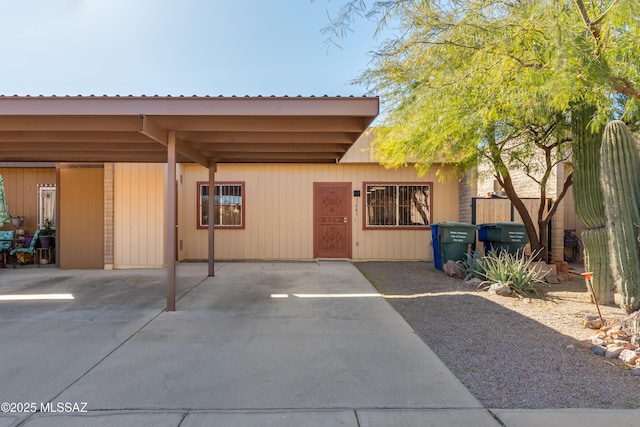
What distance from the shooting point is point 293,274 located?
28.7 feet

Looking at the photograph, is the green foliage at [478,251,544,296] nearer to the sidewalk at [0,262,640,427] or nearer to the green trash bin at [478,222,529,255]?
the green trash bin at [478,222,529,255]

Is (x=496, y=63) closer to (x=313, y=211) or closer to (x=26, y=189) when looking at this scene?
(x=313, y=211)

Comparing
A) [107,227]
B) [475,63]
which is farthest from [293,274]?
[475,63]

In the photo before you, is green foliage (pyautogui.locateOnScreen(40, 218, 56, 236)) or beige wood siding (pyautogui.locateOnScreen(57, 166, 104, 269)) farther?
green foliage (pyautogui.locateOnScreen(40, 218, 56, 236))

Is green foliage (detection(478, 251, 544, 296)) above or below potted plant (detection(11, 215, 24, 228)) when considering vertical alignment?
below

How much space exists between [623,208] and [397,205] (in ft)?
21.2

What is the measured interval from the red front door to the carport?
12.1 ft

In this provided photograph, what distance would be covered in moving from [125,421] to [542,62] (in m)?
5.70

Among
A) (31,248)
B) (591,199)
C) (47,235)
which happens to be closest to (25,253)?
(31,248)

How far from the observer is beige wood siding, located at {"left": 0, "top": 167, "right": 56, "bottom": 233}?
10297mm

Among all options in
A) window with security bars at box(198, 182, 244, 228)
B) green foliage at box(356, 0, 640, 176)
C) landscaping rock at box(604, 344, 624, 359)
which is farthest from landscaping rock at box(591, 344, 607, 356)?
window with security bars at box(198, 182, 244, 228)

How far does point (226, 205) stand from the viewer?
11.3m

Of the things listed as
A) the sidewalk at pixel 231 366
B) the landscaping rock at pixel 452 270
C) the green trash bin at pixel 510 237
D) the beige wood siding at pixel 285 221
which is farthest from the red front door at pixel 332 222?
the sidewalk at pixel 231 366

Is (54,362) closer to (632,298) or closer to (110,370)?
(110,370)
